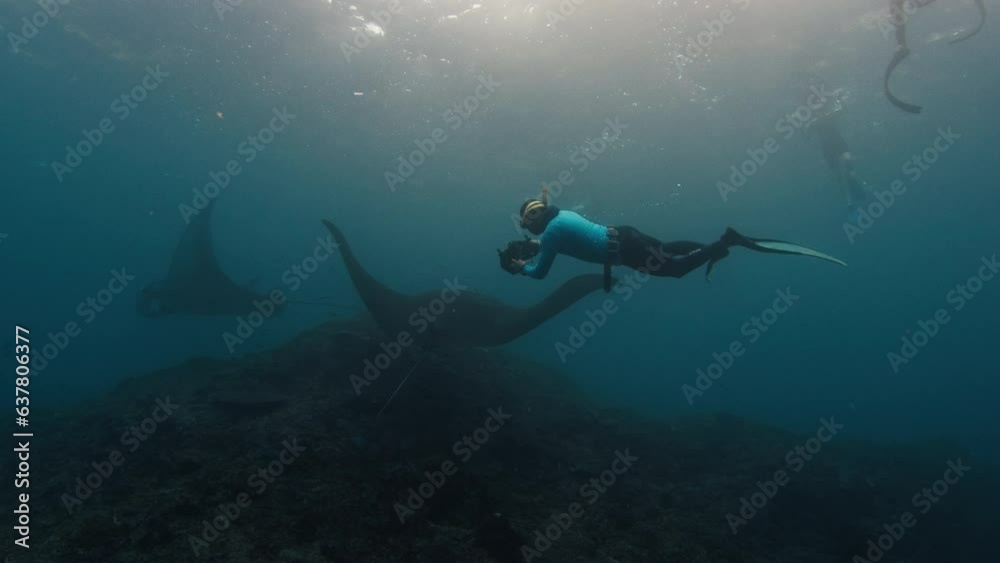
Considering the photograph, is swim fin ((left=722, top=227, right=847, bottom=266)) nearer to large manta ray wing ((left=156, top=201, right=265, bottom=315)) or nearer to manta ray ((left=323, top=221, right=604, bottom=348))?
manta ray ((left=323, top=221, right=604, bottom=348))

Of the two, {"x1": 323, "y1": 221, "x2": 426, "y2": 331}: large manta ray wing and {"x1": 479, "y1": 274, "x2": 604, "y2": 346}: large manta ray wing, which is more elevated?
{"x1": 479, "y1": 274, "x2": 604, "y2": 346}: large manta ray wing

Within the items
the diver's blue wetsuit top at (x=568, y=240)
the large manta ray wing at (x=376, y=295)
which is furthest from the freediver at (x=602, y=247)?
the large manta ray wing at (x=376, y=295)

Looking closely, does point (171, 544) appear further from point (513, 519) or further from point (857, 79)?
point (857, 79)

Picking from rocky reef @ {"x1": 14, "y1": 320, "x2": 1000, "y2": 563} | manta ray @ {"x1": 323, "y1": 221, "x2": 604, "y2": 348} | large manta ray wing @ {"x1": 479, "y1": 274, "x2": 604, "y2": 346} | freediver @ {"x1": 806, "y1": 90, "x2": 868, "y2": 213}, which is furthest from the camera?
freediver @ {"x1": 806, "y1": 90, "x2": 868, "y2": 213}

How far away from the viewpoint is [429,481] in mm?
6348

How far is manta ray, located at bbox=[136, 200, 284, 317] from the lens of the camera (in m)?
15.9

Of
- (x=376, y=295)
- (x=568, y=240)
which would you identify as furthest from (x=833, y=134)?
(x=376, y=295)

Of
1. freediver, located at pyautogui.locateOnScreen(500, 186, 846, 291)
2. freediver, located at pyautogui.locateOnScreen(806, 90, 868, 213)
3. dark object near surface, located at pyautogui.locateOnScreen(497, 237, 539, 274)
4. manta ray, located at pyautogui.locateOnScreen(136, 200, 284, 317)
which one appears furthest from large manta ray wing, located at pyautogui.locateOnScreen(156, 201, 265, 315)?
freediver, located at pyautogui.locateOnScreen(806, 90, 868, 213)

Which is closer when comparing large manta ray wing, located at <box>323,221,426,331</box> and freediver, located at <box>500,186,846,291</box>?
freediver, located at <box>500,186,846,291</box>

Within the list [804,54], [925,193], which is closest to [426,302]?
[804,54]

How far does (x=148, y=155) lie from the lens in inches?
2035

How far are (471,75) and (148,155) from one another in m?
48.6

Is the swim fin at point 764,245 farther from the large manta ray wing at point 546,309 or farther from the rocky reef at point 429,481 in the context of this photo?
the rocky reef at point 429,481

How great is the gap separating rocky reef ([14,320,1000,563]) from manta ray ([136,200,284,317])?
2.98 metres
